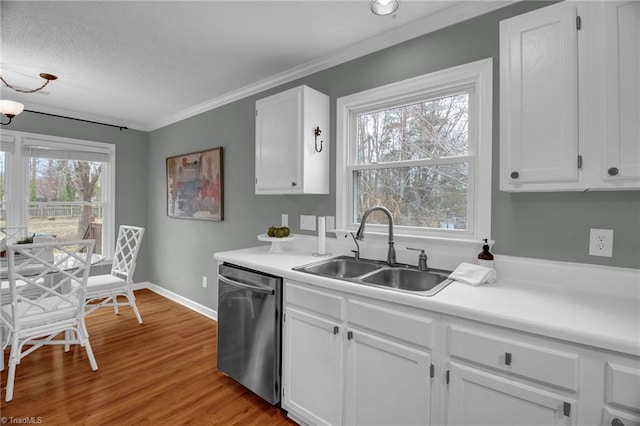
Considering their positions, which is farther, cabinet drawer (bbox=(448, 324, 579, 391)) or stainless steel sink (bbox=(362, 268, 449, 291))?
stainless steel sink (bbox=(362, 268, 449, 291))

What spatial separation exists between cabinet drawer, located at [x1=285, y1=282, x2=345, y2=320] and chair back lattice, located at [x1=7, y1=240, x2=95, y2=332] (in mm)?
1563

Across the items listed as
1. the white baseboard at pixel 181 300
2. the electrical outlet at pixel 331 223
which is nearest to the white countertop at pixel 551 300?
the electrical outlet at pixel 331 223

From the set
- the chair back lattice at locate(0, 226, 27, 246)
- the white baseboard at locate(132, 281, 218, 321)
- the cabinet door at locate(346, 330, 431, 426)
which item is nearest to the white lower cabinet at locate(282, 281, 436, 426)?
the cabinet door at locate(346, 330, 431, 426)

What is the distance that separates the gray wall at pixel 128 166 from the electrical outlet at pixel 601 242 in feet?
16.4

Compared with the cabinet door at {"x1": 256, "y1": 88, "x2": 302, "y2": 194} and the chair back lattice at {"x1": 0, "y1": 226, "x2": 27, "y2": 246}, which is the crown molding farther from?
the chair back lattice at {"x1": 0, "y1": 226, "x2": 27, "y2": 246}

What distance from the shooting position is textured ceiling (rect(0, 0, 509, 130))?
1.87 metres

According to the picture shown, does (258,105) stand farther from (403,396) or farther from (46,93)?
(46,93)

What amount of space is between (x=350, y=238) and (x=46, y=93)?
11.5 feet

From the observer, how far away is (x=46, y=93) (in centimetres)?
327

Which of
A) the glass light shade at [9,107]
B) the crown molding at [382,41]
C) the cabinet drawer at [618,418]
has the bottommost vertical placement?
the cabinet drawer at [618,418]

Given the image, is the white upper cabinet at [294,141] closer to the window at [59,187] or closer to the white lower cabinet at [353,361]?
the white lower cabinet at [353,361]

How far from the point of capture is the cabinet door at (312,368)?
5.39ft

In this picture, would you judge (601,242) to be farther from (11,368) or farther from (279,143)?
(11,368)

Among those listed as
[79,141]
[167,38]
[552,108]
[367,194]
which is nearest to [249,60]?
[167,38]
